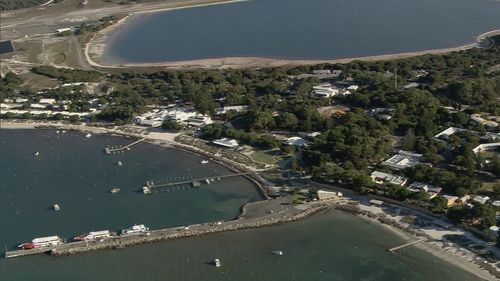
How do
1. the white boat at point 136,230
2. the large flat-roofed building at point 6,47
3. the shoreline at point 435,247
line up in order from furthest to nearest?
1. the large flat-roofed building at point 6,47
2. the white boat at point 136,230
3. the shoreline at point 435,247

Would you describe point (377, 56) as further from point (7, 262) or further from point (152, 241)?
point (7, 262)

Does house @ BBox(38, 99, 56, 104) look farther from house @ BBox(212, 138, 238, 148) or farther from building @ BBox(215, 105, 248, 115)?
house @ BBox(212, 138, 238, 148)

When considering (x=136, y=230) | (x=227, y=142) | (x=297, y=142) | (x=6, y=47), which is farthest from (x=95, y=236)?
(x=6, y=47)

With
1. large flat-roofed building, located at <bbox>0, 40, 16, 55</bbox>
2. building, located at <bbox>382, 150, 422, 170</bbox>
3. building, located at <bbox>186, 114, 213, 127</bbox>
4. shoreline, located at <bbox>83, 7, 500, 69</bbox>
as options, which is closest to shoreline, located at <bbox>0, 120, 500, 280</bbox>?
building, located at <bbox>382, 150, 422, 170</bbox>

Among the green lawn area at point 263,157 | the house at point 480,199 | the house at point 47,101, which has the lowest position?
the house at point 480,199

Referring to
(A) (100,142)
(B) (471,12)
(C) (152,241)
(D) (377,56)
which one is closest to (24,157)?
(A) (100,142)

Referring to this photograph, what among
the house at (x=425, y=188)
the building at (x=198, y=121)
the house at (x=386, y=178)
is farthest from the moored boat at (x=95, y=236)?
the house at (x=425, y=188)

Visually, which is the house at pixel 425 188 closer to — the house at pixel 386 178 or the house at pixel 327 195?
A: the house at pixel 386 178
